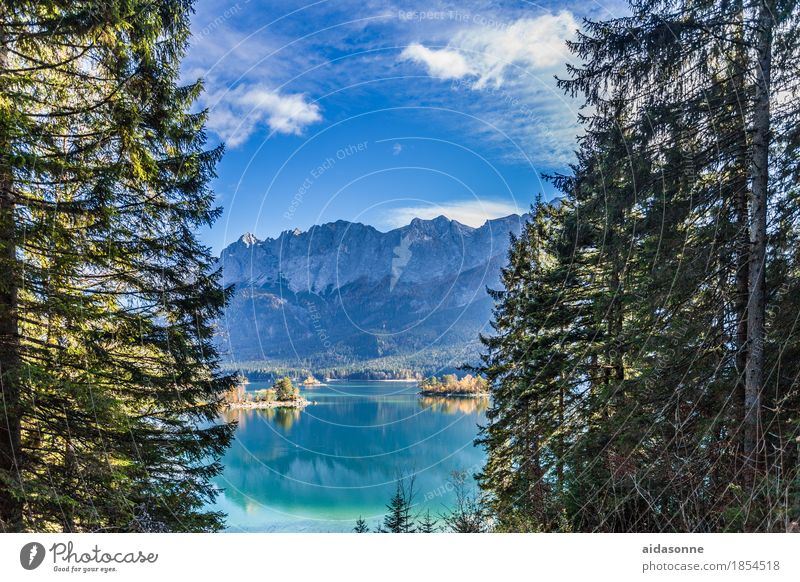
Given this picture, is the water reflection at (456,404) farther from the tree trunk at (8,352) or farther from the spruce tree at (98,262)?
the tree trunk at (8,352)

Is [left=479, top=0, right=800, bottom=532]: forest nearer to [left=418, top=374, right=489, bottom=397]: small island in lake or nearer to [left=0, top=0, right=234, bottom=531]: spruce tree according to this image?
[left=0, top=0, right=234, bottom=531]: spruce tree

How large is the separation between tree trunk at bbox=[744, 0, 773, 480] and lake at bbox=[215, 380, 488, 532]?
22.1 ft

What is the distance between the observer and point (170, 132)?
3934 millimetres

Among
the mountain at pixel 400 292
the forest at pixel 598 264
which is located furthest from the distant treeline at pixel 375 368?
the forest at pixel 598 264

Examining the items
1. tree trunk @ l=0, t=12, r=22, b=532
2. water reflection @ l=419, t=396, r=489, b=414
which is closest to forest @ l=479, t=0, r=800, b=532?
tree trunk @ l=0, t=12, r=22, b=532

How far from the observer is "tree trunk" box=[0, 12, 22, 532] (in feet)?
9.84

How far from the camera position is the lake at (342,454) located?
11.2 meters

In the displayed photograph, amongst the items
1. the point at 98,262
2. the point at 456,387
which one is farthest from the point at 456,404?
the point at 98,262

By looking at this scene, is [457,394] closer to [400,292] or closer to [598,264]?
[598,264]
